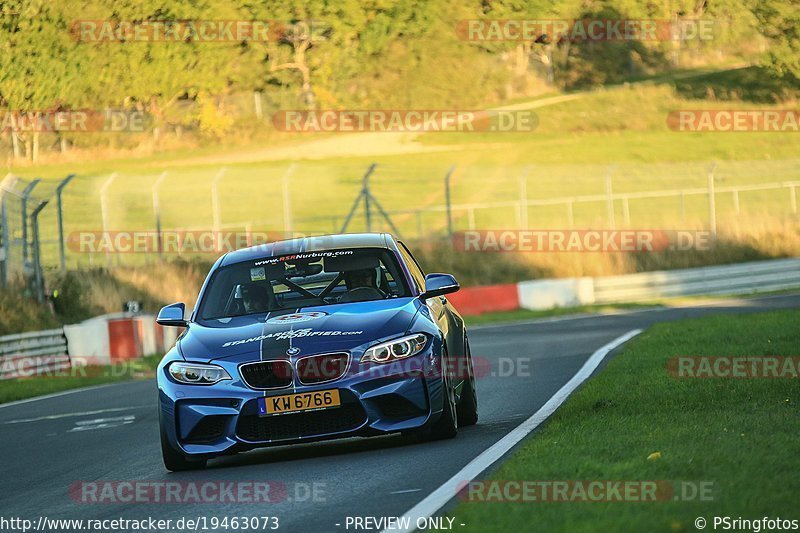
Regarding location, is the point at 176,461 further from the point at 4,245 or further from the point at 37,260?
the point at 4,245

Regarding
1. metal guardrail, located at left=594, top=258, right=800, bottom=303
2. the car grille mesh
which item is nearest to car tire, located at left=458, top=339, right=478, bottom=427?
the car grille mesh

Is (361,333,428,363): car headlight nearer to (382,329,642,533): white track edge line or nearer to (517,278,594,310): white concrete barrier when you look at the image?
(382,329,642,533): white track edge line

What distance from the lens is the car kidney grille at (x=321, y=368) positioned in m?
9.60

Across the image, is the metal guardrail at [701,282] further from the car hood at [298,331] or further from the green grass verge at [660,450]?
the car hood at [298,331]

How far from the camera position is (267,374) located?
9.65m

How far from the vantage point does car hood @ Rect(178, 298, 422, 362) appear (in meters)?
9.70

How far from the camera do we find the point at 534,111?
77125 millimetres

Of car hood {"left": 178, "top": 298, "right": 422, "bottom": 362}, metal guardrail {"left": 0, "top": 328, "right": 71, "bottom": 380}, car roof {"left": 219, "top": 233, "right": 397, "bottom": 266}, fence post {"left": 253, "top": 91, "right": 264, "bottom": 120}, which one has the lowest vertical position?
metal guardrail {"left": 0, "top": 328, "right": 71, "bottom": 380}

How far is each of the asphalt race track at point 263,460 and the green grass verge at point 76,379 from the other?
5.48 feet

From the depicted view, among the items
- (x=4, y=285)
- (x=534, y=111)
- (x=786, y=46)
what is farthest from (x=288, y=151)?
(x=4, y=285)

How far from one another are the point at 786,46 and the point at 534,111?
1263 centimetres

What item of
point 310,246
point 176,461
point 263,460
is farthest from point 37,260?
point 176,461

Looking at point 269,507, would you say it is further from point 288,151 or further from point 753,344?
point 288,151

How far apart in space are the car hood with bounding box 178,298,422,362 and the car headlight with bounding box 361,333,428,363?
6 cm
